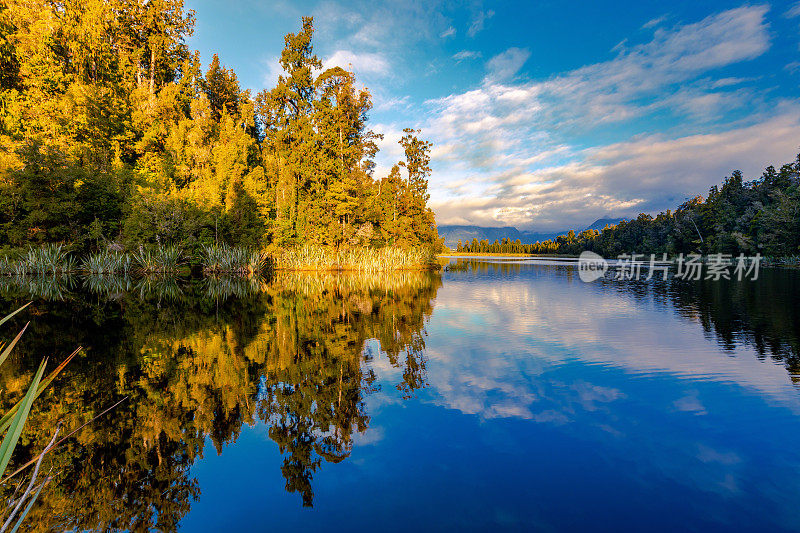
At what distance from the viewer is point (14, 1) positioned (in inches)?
1291

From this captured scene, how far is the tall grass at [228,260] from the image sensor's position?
28359mm

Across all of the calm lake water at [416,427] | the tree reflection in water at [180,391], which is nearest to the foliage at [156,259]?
the tree reflection in water at [180,391]

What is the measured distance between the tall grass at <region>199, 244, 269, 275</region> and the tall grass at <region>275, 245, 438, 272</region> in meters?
4.73

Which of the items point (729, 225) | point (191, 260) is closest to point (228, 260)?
point (191, 260)

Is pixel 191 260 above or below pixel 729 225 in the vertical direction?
below

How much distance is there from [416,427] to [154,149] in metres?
41.4

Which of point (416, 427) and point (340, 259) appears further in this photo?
point (340, 259)

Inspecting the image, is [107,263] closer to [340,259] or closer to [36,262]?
[36,262]

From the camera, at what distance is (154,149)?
35344 millimetres

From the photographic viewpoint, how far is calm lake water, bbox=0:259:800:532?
3652 millimetres

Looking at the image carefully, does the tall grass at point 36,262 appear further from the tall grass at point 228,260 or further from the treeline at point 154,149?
the tall grass at point 228,260

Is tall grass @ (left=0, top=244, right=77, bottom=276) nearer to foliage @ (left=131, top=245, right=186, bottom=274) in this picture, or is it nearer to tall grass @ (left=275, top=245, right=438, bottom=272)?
foliage @ (left=131, top=245, right=186, bottom=274)

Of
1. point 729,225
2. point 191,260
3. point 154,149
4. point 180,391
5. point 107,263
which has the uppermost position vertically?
point 154,149

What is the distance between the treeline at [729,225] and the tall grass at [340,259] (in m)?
49.6
